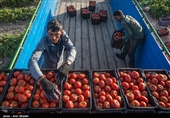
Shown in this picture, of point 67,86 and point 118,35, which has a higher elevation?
point 67,86

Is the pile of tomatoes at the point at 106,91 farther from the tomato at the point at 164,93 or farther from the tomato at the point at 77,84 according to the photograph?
the tomato at the point at 164,93

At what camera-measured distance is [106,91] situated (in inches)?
144

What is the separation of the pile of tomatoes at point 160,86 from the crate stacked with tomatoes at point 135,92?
14cm

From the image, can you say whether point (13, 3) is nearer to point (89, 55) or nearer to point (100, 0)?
point (100, 0)

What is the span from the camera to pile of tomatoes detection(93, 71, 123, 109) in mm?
3367

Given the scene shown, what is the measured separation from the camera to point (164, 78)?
3.85 m

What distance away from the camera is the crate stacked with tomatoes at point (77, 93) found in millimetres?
3262

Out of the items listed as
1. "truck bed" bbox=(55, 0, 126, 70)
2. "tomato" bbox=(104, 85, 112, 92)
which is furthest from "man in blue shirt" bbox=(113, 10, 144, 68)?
"tomato" bbox=(104, 85, 112, 92)

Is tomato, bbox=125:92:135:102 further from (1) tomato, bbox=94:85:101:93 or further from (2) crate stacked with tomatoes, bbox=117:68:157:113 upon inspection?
(1) tomato, bbox=94:85:101:93

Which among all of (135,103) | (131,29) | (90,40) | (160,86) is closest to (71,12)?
(90,40)

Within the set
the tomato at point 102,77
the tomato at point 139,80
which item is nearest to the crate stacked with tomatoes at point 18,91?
the tomato at point 102,77

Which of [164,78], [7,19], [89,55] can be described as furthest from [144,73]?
[7,19]

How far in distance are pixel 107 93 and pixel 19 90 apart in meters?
1.66

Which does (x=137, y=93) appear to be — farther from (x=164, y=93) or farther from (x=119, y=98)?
(x=164, y=93)
